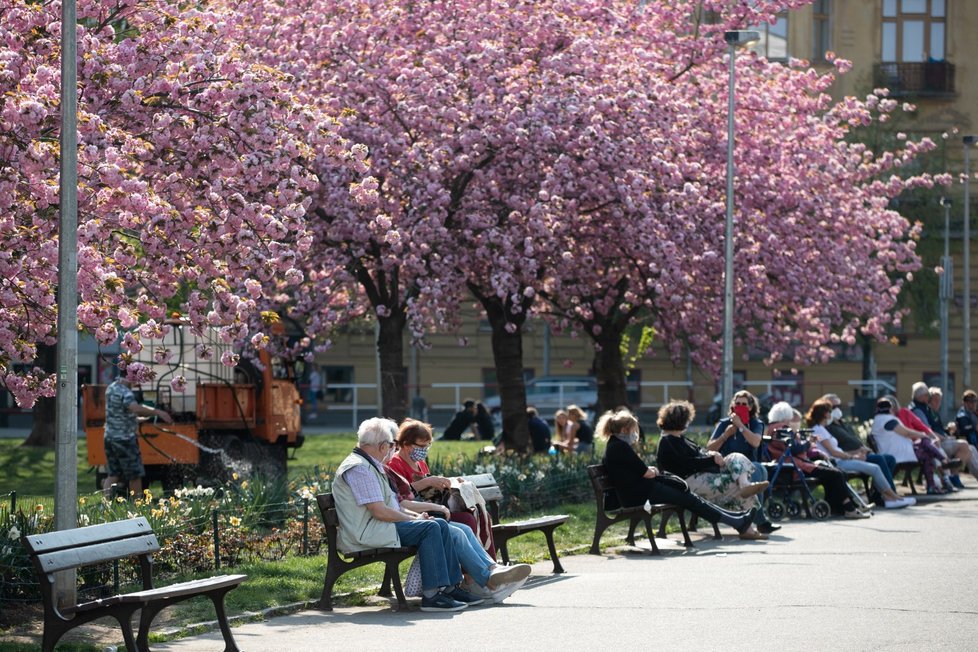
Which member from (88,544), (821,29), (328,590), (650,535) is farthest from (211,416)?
(821,29)

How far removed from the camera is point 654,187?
24188mm

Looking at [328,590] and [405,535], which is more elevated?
[405,535]

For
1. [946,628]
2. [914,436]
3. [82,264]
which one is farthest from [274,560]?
[914,436]

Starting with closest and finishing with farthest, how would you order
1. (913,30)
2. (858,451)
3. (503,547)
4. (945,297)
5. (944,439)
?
(503,547)
(858,451)
(944,439)
(945,297)
(913,30)

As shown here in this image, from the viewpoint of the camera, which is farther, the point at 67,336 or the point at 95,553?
the point at 67,336

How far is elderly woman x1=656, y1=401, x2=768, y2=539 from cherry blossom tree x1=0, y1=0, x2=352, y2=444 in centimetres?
414

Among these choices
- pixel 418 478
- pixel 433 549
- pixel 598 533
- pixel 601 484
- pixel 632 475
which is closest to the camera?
pixel 433 549

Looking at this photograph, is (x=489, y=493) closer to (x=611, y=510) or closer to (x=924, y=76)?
(x=611, y=510)

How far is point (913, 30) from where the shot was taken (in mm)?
Answer: 53531

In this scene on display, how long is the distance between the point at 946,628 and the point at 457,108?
14.2m

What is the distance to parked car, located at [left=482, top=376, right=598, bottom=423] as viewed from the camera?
4597 centimetres

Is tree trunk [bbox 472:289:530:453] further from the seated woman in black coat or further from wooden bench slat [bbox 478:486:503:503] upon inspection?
wooden bench slat [bbox 478:486:503:503]

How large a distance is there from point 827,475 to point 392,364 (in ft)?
21.6

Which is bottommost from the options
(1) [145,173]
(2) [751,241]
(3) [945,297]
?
(3) [945,297]
